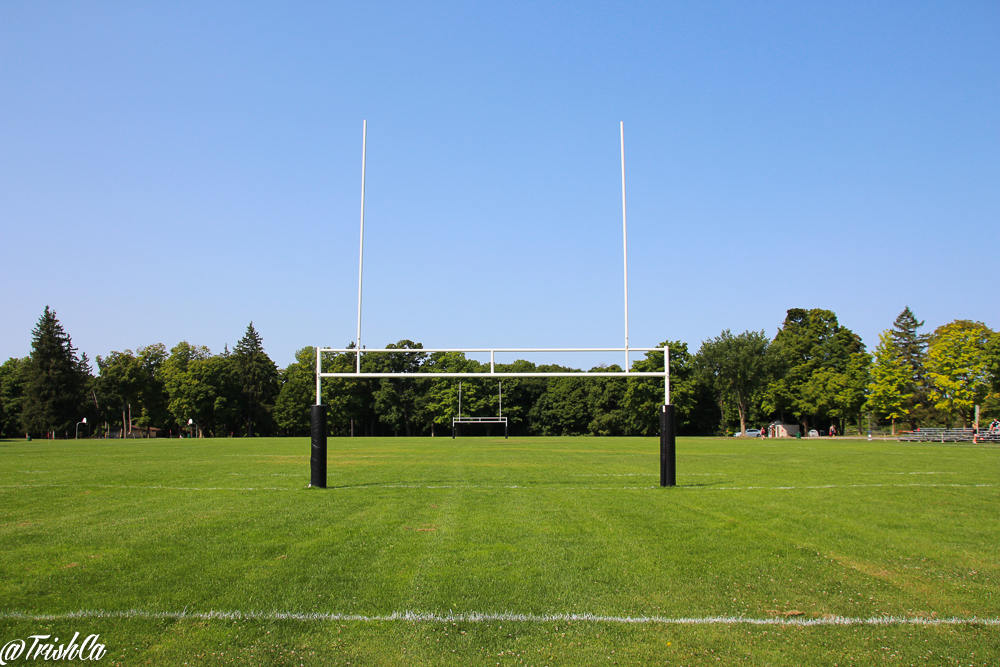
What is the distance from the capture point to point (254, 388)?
78.7 meters

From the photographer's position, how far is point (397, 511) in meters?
9.45

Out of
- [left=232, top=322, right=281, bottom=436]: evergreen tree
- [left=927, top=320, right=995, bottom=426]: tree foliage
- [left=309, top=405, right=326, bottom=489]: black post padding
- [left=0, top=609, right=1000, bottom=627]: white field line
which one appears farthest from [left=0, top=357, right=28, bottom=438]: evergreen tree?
[left=927, top=320, right=995, bottom=426]: tree foliage

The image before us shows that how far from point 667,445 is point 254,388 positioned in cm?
7326

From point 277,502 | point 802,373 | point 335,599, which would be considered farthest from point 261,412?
point 335,599

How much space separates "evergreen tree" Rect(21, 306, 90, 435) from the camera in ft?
211

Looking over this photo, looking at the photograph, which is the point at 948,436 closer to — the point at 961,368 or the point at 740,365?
the point at 961,368

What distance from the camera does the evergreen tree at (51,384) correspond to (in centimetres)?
6438

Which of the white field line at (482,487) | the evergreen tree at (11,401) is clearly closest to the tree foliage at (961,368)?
the white field line at (482,487)

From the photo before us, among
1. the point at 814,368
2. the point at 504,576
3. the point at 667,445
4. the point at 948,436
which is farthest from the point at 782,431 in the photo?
the point at 504,576

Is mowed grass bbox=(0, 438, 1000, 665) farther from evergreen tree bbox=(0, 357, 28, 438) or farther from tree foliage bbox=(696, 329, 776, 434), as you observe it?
evergreen tree bbox=(0, 357, 28, 438)

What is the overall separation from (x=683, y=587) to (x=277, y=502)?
6.78 meters

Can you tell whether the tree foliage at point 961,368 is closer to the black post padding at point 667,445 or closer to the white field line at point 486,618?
the black post padding at point 667,445

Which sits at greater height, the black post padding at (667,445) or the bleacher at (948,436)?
the black post padding at (667,445)

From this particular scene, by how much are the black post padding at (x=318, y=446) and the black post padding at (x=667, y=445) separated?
609 cm
